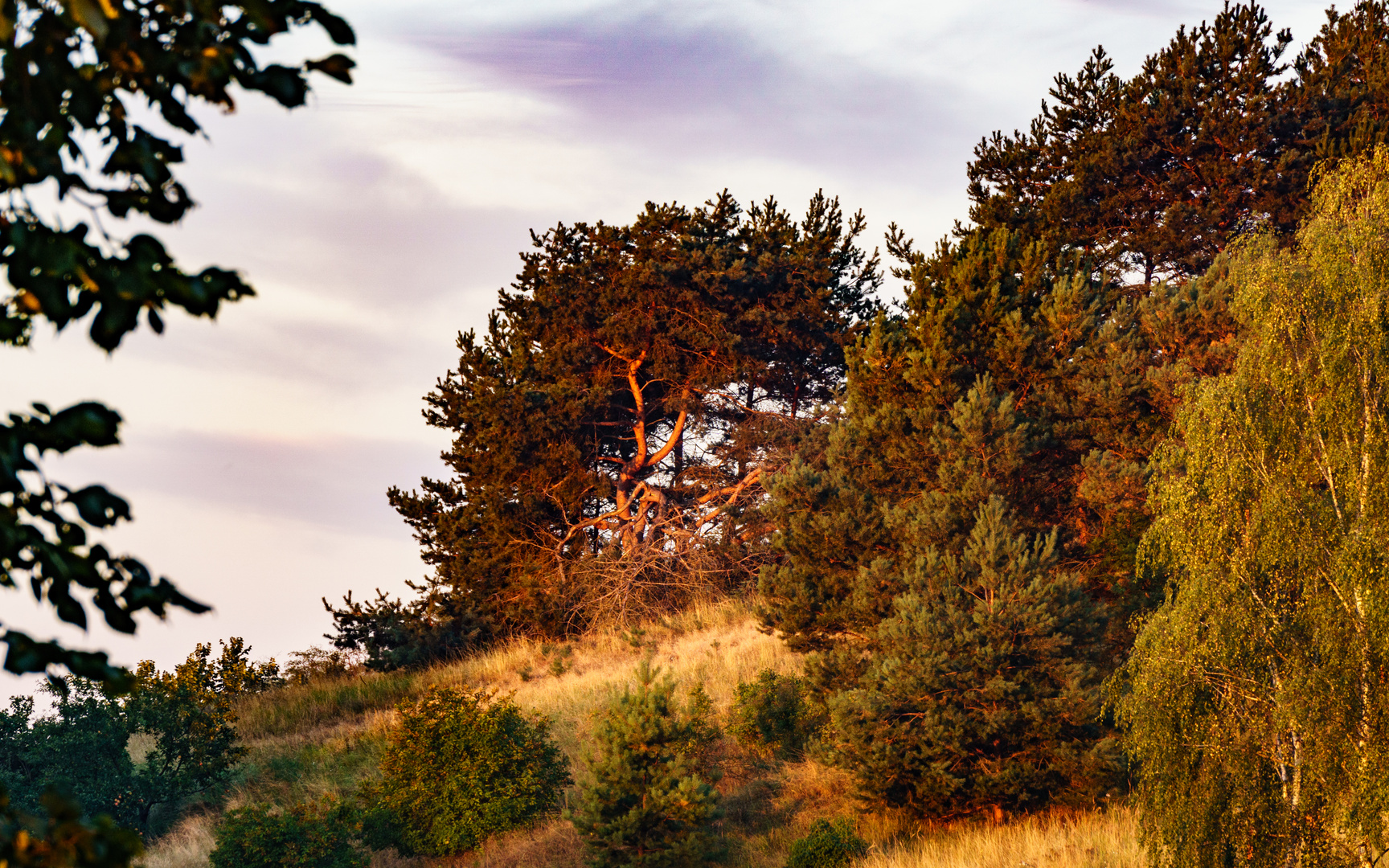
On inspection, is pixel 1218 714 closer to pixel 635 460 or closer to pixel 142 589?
pixel 142 589

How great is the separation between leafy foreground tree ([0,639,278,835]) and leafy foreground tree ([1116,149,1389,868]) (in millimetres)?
14880

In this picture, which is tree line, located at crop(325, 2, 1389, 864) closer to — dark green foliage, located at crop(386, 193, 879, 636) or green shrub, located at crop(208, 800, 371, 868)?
dark green foliage, located at crop(386, 193, 879, 636)

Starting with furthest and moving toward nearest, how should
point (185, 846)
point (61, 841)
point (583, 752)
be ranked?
1. point (185, 846)
2. point (583, 752)
3. point (61, 841)

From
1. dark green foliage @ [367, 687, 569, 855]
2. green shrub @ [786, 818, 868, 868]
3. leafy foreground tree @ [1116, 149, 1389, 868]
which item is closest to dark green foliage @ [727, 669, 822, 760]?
dark green foliage @ [367, 687, 569, 855]

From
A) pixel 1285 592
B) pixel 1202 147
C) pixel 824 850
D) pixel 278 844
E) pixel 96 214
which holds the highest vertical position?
pixel 1202 147

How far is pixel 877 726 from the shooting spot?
15.9m

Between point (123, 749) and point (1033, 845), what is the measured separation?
14.4 metres

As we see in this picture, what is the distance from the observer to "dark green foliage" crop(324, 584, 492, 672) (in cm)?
2962

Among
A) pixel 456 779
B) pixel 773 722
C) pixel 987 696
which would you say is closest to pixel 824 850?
pixel 987 696

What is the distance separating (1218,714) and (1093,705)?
3887mm

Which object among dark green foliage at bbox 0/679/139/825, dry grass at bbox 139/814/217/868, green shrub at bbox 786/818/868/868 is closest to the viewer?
green shrub at bbox 786/818/868/868

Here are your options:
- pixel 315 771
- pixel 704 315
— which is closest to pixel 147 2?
pixel 315 771

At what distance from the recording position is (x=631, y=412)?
31.3 m

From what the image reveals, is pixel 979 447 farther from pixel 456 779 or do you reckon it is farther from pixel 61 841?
pixel 61 841
